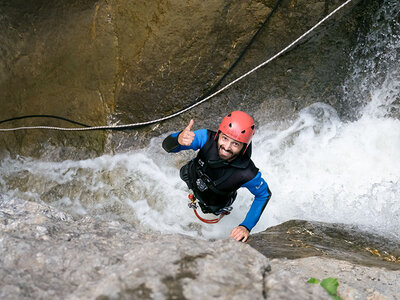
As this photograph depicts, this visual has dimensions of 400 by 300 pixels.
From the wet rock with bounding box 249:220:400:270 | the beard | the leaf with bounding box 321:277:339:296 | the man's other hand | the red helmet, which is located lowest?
the man's other hand

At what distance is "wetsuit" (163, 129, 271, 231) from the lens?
3.09 metres

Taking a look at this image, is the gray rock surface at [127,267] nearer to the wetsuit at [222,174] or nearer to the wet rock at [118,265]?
the wet rock at [118,265]

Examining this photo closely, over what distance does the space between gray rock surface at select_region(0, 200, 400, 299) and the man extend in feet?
3.60

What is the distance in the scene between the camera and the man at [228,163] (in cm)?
291

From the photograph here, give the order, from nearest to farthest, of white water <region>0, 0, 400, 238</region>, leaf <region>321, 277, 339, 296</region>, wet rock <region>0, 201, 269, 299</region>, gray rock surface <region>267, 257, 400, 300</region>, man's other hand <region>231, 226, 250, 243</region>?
wet rock <region>0, 201, 269, 299</region> < leaf <region>321, 277, 339, 296</region> < gray rock surface <region>267, 257, 400, 300</region> < man's other hand <region>231, 226, 250, 243</region> < white water <region>0, 0, 400, 238</region>

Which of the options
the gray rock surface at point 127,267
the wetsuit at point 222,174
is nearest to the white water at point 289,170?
the wetsuit at point 222,174

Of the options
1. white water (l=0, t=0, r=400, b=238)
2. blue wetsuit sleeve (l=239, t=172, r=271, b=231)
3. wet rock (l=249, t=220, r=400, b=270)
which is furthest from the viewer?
white water (l=0, t=0, r=400, b=238)

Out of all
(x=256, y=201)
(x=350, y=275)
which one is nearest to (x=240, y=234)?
(x=256, y=201)

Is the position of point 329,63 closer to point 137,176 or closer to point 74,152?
point 137,176

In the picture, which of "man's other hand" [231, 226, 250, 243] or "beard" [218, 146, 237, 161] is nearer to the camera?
"man's other hand" [231, 226, 250, 243]

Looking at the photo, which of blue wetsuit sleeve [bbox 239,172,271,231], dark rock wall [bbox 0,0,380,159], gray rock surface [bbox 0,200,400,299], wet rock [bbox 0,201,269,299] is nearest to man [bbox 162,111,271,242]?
blue wetsuit sleeve [bbox 239,172,271,231]

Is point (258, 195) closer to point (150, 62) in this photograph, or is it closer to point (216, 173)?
point (216, 173)

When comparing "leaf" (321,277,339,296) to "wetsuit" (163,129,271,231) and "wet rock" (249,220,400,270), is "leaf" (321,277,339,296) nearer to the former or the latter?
"wet rock" (249,220,400,270)

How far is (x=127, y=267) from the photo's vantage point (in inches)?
57.6
